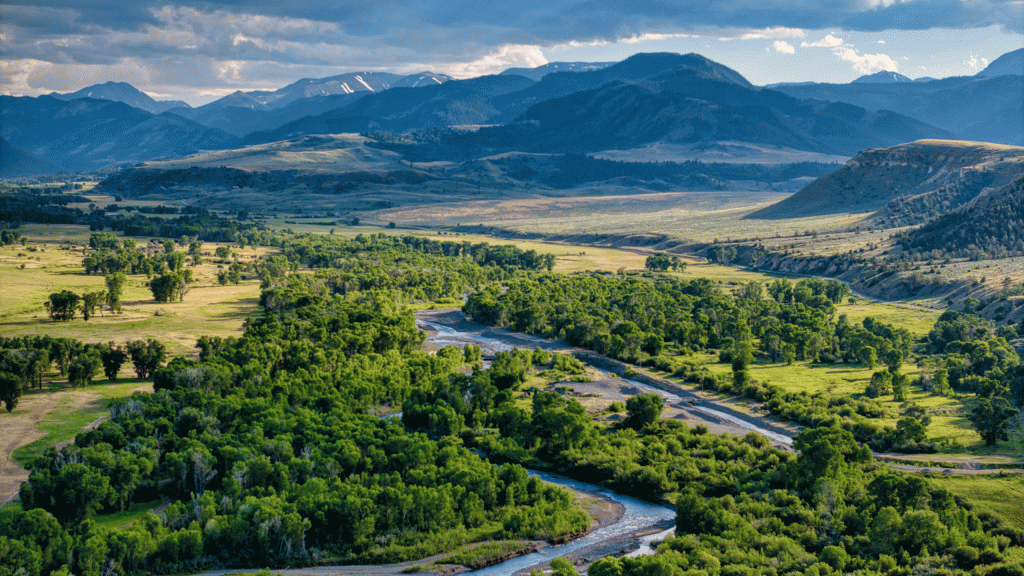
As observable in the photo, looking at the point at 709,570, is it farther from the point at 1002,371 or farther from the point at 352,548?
the point at 1002,371

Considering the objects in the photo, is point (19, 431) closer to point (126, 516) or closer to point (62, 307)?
point (126, 516)

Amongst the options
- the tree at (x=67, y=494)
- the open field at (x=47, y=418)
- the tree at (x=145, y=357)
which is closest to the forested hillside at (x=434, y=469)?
the tree at (x=67, y=494)

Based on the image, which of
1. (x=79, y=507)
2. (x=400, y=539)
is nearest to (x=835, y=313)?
(x=400, y=539)

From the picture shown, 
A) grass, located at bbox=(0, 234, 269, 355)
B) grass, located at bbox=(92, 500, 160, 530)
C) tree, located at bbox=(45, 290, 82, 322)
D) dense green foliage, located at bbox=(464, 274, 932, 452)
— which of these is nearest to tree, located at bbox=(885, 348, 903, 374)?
dense green foliage, located at bbox=(464, 274, 932, 452)

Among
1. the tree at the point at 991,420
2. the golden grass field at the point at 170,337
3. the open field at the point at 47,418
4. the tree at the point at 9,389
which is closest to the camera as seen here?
the open field at the point at 47,418

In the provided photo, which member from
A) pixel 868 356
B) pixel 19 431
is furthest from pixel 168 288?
pixel 868 356

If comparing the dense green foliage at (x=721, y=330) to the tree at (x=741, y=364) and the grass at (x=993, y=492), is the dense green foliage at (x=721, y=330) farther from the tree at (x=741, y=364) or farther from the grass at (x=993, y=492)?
the grass at (x=993, y=492)
